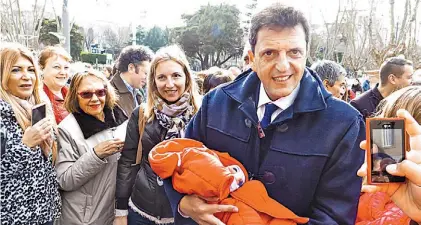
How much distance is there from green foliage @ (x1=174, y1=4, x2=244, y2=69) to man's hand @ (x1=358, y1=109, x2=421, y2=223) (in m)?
27.3

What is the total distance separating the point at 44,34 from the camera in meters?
23.0

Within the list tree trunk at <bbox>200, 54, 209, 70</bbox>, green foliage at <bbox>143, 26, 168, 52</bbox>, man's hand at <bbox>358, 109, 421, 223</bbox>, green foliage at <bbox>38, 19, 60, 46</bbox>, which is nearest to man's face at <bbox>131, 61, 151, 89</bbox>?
man's hand at <bbox>358, 109, 421, 223</bbox>

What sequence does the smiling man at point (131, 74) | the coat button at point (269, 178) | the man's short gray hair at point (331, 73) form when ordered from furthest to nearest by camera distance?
the man's short gray hair at point (331, 73) → the smiling man at point (131, 74) → the coat button at point (269, 178)

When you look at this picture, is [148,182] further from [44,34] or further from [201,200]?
[44,34]

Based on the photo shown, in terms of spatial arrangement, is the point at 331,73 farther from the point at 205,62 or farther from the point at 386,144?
the point at 205,62

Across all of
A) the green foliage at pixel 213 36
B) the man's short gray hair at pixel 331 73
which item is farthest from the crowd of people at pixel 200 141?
the green foliage at pixel 213 36

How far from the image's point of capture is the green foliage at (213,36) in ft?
93.9

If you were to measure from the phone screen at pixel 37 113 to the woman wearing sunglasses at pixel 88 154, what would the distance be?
1.05 feet

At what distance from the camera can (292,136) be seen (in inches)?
66.4

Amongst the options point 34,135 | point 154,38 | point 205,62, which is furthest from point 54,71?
point 154,38

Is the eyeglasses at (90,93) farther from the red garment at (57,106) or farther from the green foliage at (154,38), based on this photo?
the green foliage at (154,38)

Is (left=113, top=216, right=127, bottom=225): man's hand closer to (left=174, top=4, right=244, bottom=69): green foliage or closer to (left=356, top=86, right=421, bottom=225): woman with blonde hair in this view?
(left=356, top=86, right=421, bottom=225): woman with blonde hair

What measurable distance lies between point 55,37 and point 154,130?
21793mm

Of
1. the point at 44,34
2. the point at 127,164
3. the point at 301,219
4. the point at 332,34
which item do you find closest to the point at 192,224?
the point at 301,219
